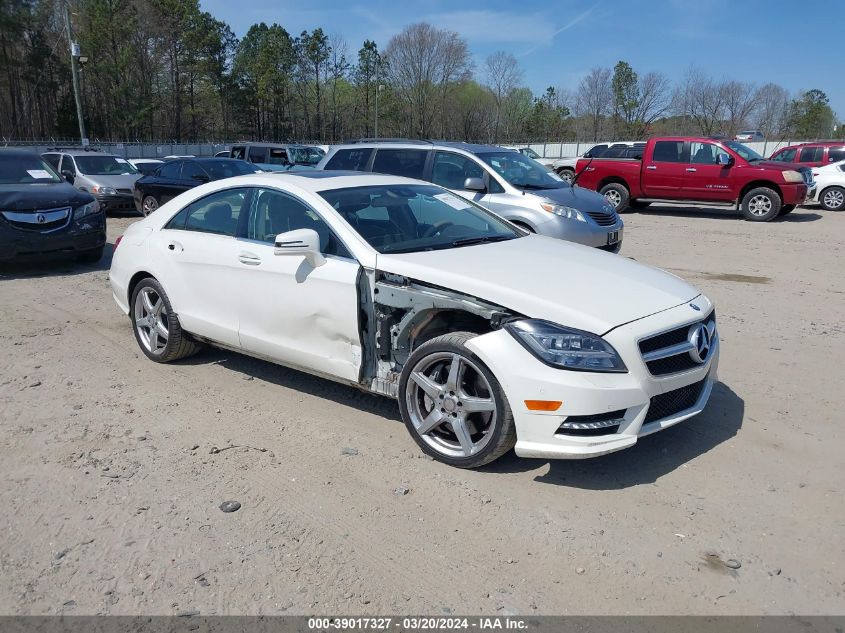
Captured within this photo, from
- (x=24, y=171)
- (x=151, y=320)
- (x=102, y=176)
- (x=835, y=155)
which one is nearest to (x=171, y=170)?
(x=102, y=176)

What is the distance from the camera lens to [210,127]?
2630 inches

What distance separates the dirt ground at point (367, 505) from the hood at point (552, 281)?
923 mm

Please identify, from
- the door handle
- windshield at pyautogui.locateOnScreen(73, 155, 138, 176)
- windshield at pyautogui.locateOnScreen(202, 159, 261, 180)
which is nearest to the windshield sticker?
the door handle

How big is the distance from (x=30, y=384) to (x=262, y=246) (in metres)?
2.20

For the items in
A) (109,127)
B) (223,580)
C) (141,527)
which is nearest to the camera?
(223,580)

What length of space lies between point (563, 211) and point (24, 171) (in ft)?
25.8

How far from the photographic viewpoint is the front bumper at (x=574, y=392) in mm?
3441

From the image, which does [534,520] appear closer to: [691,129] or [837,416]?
[837,416]

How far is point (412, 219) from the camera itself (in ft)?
15.8

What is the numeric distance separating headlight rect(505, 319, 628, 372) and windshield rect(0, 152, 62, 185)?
9113 millimetres

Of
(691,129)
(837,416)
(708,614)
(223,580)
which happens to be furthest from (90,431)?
(691,129)

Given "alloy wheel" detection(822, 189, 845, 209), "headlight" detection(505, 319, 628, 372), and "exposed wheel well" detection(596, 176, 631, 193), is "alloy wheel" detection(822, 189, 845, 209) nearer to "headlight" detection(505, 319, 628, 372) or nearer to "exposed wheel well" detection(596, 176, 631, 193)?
"exposed wheel well" detection(596, 176, 631, 193)

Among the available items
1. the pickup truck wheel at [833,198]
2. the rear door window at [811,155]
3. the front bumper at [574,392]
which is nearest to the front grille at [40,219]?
the front bumper at [574,392]

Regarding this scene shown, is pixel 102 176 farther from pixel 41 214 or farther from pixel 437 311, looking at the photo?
pixel 437 311
